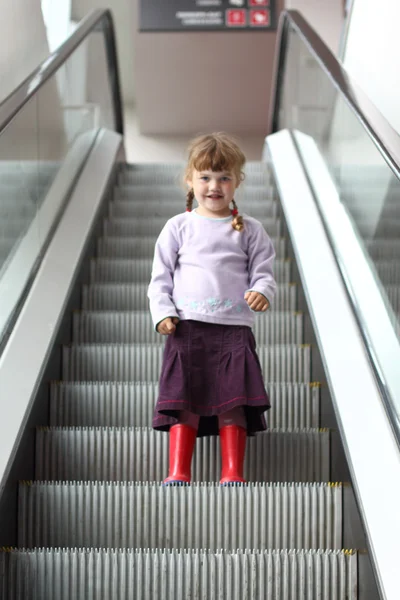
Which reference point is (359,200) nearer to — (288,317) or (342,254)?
(342,254)

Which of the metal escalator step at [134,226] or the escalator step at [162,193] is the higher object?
the escalator step at [162,193]

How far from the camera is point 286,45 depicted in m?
7.54

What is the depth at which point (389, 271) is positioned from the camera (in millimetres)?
3314

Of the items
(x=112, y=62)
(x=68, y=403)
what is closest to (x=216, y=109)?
(x=112, y=62)

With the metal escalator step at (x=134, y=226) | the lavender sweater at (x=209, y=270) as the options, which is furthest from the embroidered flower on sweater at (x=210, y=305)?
the metal escalator step at (x=134, y=226)

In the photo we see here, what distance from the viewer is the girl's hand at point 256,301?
3100 mm

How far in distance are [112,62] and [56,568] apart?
6430mm

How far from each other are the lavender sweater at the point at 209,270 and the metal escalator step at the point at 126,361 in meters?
0.82

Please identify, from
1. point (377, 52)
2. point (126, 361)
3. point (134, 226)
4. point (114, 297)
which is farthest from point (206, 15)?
point (126, 361)

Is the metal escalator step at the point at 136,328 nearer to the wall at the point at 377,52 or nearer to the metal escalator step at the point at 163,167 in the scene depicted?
the wall at the point at 377,52

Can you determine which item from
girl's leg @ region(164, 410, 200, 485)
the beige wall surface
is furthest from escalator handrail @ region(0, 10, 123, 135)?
the beige wall surface

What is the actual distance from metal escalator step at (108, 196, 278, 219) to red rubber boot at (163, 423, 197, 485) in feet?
9.82

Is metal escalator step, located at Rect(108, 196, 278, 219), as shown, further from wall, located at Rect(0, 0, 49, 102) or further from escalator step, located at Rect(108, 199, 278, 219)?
wall, located at Rect(0, 0, 49, 102)

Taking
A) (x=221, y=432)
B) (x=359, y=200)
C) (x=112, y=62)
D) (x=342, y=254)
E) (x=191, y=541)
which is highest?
(x=112, y=62)
